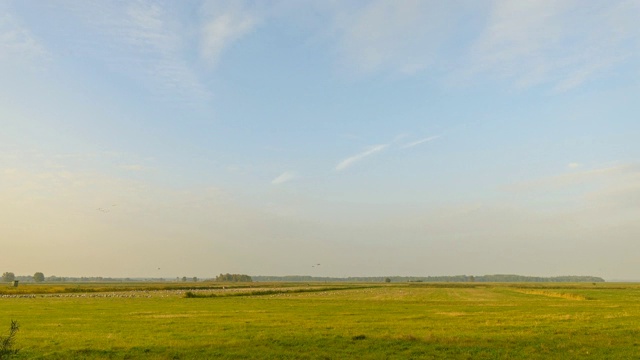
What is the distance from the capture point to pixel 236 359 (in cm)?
2281

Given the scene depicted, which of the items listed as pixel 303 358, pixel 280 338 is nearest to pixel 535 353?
pixel 303 358

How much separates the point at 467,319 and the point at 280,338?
1963cm

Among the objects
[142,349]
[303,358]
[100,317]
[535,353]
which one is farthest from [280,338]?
[100,317]

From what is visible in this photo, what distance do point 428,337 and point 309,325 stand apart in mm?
10227

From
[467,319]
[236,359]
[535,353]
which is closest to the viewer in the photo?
[236,359]

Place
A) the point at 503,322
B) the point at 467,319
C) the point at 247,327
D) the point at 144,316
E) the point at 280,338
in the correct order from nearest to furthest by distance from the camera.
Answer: the point at 280,338 < the point at 247,327 < the point at 503,322 < the point at 467,319 < the point at 144,316

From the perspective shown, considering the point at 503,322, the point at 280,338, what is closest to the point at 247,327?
the point at 280,338

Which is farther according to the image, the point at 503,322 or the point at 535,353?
the point at 503,322

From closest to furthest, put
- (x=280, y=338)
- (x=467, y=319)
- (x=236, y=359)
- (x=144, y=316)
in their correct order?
1. (x=236, y=359)
2. (x=280, y=338)
3. (x=467, y=319)
4. (x=144, y=316)

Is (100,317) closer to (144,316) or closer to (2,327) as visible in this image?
(144,316)

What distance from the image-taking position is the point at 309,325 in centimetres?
3578

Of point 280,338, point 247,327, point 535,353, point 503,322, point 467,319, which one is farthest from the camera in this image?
point 467,319

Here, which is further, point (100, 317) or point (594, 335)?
point (100, 317)

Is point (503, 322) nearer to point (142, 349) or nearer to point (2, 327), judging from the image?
point (142, 349)
